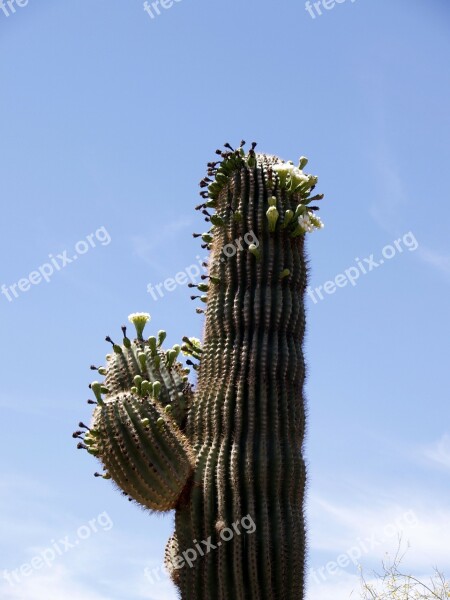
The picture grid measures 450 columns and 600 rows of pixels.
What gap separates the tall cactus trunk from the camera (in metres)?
8.09

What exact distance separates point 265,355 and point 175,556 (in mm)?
2206

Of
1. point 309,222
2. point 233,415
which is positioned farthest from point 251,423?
point 309,222

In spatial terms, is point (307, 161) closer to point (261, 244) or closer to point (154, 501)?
point (261, 244)

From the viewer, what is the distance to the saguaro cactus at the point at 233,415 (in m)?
8.17

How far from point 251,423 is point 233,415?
227mm

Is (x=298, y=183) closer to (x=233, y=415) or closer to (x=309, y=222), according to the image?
(x=309, y=222)

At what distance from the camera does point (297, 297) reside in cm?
937

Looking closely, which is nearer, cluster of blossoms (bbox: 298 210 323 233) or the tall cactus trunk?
the tall cactus trunk

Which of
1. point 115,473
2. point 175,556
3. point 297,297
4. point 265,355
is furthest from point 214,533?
point 297,297

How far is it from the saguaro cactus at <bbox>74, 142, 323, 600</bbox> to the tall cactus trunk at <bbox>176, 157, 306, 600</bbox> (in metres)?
0.01

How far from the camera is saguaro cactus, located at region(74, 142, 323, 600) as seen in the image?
8.17 meters

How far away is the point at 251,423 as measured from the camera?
28.0 ft

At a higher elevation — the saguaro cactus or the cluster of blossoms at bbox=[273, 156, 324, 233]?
the cluster of blossoms at bbox=[273, 156, 324, 233]

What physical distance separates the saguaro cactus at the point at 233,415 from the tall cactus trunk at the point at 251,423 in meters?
0.01
